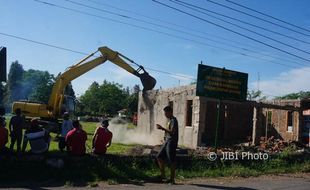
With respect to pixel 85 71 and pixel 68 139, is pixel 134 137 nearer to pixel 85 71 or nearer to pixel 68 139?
pixel 85 71

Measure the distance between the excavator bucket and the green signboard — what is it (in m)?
12.2

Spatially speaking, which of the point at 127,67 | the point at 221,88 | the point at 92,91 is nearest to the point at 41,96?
the point at 92,91

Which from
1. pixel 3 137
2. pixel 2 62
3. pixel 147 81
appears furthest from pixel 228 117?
pixel 3 137

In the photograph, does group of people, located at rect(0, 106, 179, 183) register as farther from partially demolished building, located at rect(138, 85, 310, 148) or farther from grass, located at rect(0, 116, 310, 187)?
partially demolished building, located at rect(138, 85, 310, 148)

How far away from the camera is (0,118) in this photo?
11.3 meters

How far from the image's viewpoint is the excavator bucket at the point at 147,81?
2788 cm

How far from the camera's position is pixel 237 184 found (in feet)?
38.5

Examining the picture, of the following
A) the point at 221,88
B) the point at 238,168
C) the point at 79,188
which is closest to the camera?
the point at 79,188

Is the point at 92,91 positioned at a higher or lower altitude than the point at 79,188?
higher

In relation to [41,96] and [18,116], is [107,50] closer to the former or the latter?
[18,116]

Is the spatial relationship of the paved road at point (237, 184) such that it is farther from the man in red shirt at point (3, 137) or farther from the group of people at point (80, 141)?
the man in red shirt at point (3, 137)

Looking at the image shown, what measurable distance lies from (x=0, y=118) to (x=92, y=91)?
92681 mm

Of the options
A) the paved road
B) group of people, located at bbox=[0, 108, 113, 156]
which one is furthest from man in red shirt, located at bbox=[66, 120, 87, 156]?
the paved road

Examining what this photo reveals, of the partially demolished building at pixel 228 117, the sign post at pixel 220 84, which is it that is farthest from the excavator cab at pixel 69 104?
the sign post at pixel 220 84
